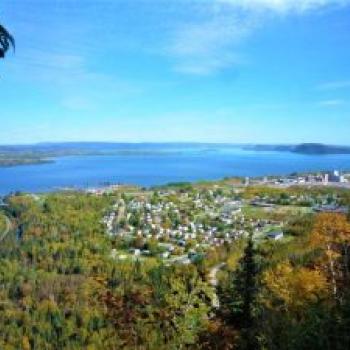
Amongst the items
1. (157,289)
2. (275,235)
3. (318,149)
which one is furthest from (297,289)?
(318,149)

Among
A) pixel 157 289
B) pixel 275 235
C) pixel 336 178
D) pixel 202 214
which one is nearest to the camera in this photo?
pixel 157 289

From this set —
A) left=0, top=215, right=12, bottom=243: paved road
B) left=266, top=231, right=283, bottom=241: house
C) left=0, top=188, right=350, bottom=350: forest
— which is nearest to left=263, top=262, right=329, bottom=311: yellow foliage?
left=0, top=188, right=350, bottom=350: forest

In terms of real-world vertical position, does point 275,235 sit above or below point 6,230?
above

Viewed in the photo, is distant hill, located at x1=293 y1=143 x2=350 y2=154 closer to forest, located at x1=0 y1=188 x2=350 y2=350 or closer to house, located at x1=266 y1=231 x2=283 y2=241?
forest, located at x1=0 y1=188 x2=350 y2=350

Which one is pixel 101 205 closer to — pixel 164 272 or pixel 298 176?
pixel 164 272

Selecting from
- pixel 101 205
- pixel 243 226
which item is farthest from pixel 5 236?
pixel 243 226

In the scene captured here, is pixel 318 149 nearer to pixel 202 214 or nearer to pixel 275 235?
pixel 202 214

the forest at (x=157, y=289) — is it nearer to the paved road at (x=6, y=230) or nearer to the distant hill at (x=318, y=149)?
the paved road at (x=6, y=230)

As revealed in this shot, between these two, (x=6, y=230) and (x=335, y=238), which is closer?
(x=335, y=238)
